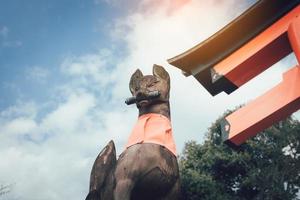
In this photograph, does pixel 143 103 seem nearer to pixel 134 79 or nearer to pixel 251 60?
pixel 134 79

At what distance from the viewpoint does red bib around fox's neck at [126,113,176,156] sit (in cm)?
397

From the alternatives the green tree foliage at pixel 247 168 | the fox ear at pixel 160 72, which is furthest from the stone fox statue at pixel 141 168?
the green tree foliage at pixel 247 168

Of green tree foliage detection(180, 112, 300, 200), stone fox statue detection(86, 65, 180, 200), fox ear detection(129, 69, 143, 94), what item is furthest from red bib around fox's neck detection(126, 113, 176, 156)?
green tree foliage detection(180, 112, 300, 200)

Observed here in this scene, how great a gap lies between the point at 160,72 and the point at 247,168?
10093 mm

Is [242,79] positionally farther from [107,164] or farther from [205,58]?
[107,164]

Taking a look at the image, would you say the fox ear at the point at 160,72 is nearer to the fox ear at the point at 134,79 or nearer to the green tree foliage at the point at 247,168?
the fox ear at the point at 134,79

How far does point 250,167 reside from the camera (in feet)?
A: 44.8

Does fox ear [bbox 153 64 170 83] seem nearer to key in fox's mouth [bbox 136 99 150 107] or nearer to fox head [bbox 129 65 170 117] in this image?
fox head [bbox 129 65 170 117]

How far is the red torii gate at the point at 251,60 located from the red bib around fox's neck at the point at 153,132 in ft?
2.07

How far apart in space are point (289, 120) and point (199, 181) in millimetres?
4803

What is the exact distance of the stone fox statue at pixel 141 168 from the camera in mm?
3650

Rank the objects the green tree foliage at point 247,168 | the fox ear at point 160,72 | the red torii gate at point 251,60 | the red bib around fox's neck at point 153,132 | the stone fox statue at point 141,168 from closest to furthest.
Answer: the red torii gate at point 251,60 < the stone fox statue at point 141,168 < the red bib around fox's neck at point 153,132 < the fox ear at point 160,72 < the green tree foliage at point 247,168

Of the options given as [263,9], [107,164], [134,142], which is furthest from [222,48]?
[107,164]

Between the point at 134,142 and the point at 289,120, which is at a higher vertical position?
the point at 289,120
